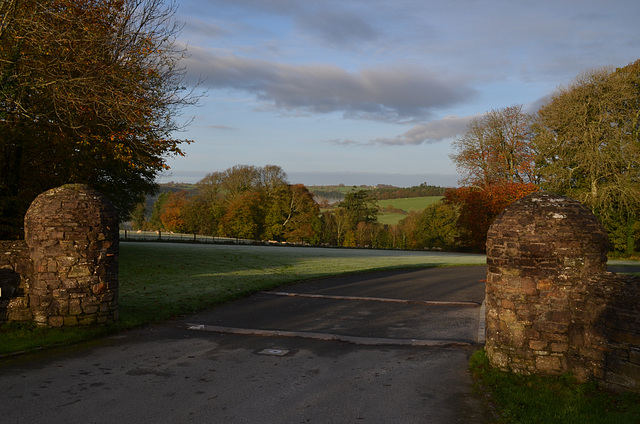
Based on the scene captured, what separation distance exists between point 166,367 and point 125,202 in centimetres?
2422

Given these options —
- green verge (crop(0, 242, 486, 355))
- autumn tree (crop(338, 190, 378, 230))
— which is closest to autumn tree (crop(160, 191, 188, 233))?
autumn tree (crop(338, 190, 378, 230))

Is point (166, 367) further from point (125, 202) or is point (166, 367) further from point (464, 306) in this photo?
point (125, 202)

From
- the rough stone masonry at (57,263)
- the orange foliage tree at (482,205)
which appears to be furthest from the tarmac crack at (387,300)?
the orange foliage tree at (482,205)

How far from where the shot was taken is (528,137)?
5200 centimetres

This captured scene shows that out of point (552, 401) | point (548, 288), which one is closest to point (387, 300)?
point (548, 288)

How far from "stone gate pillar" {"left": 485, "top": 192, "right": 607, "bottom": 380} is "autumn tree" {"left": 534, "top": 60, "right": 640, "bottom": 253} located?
35.3 m

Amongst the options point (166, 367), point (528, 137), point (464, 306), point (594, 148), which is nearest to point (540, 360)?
point (166, 367)

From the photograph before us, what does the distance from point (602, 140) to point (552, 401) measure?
39.5 metres

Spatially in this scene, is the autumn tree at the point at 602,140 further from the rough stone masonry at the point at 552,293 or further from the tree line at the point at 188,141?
the rough stone masonry at the point at 552,293

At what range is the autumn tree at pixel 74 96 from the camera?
1375 centimetres

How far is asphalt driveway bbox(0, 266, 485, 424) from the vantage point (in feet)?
21.6

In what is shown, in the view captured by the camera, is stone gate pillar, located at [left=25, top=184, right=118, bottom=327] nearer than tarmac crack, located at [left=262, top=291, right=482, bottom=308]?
Yes

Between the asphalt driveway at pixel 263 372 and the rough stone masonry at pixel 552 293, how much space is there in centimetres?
116

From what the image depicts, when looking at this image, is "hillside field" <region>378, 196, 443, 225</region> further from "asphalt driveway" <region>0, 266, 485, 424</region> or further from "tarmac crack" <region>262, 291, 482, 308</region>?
"asphalt driveway" <region>0, 266, 485, 424</region>
